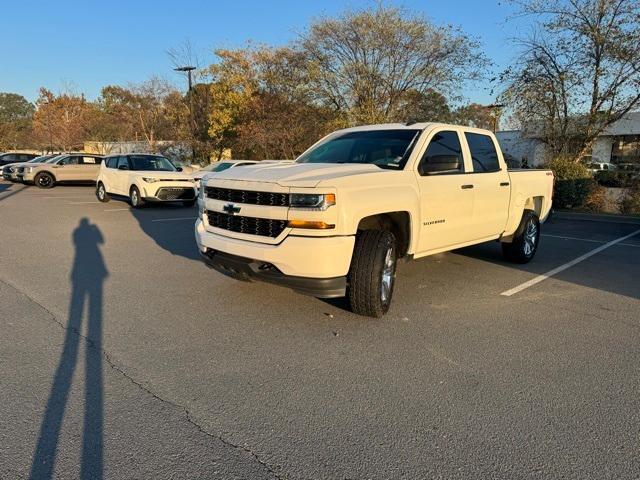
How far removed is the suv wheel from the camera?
2219cm

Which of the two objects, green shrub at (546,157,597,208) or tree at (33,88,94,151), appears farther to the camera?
tree at (33,88,94,151)

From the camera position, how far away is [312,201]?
13.9 ft

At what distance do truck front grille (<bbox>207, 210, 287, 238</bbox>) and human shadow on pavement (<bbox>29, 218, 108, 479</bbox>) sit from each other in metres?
1.48

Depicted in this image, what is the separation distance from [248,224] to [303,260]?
0.77 metres

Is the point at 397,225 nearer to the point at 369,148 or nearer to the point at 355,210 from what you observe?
the point at 355,210

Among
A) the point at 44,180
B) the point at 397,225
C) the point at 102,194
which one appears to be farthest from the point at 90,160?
the point at 397,225

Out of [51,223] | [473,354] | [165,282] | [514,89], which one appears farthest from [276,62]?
[473,354]

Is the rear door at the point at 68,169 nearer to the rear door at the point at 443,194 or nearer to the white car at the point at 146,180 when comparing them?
the white car at the point at 146,180

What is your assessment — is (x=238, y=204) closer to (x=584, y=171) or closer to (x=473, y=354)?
(x=473, y=354)

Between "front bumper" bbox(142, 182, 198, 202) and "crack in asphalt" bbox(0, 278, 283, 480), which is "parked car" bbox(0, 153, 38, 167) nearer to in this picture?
"front bumper" bbox(142, 182, 198, 202)

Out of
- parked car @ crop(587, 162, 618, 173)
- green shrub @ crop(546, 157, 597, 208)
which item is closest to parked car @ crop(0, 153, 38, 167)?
green shrub @ crop(546, 157, 597, 208)

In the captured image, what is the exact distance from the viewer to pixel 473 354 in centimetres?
404

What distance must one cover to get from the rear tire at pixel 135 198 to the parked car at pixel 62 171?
10270 millimetres

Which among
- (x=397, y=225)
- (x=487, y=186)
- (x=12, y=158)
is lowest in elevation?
Result: (x=397, y=225)
